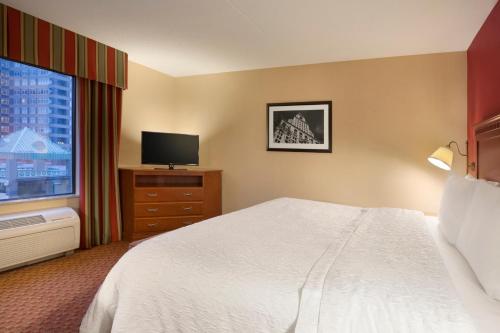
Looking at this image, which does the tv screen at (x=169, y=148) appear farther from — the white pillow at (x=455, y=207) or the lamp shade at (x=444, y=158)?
the white pillow at (x=455, y=207)

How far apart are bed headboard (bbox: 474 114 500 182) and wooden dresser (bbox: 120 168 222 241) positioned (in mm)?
3052

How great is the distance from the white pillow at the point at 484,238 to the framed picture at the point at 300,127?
2513mm

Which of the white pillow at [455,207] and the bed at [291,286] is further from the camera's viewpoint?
the white pillow at [455,207]

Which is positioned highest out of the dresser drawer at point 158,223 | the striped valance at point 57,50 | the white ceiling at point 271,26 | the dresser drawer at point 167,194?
the white ceiling at point 271,26

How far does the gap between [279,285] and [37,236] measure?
9.42 feet

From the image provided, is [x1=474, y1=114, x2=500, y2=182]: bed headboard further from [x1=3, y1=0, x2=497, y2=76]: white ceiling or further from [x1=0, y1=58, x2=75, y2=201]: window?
[x1=0, y1=58, x2=75, y2=201]: window

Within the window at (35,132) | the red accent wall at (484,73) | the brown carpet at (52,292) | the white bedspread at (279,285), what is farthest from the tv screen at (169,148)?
the red accent wall at (484,73)

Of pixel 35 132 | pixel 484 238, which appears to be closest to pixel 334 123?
pixel 484 238

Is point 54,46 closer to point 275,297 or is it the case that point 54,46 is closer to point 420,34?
point 275,297

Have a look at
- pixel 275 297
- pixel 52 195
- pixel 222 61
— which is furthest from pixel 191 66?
pixel 275 297

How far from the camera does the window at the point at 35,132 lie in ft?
10.5

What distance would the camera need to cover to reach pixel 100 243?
12.9ft

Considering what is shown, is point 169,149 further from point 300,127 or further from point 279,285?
point 279,285

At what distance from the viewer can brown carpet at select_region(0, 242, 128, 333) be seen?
7.15 ft
